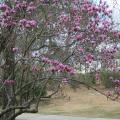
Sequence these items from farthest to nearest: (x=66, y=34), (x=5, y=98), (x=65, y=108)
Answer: (x=65, y=108) < (x=5, y=98) < (x=66, y=34)

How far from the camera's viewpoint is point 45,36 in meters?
9.28

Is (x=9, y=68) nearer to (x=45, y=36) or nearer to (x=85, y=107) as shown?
(x=45, y=36)

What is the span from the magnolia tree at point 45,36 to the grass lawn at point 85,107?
1151 centimetres

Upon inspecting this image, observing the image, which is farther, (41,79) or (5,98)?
(5,98)

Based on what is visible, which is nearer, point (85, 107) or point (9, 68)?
point (9, 68)

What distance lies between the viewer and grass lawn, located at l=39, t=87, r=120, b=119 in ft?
71.9

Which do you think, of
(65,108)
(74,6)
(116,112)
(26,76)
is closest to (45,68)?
(26,76)

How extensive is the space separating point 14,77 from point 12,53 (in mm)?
624

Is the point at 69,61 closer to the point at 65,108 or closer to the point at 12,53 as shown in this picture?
the point at 12,53

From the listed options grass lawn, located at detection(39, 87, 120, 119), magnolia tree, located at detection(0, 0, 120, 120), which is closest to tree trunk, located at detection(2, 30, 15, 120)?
magnolia tree, located at detection(0, 0, 120, 120)

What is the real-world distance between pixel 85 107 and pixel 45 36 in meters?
16.3

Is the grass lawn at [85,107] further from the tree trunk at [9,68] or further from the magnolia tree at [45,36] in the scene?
the tree trunk at [9,68]

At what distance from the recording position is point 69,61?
30.4 feet

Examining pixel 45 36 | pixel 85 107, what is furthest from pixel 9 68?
pixel 85 107
